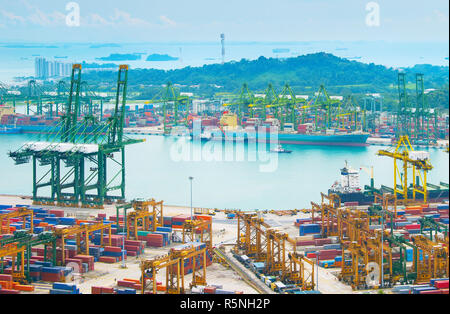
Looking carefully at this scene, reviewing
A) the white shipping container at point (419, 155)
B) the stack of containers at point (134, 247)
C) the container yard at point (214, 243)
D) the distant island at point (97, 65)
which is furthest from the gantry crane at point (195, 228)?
the distant island at point (97, 65)

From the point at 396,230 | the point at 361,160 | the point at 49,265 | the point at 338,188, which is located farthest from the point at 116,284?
the point at 361,160

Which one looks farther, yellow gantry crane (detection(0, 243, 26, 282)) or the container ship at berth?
the container ship at berth

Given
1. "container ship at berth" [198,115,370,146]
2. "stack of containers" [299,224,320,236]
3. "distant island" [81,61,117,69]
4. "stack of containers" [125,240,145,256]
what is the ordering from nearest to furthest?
1. "stack of containers" [125,240,145,256]
2. "stack of containers" [299,224,320,236]
3. "container ship at berth" [198,115,370,146]
4. "distant island" [81,61,117,69]

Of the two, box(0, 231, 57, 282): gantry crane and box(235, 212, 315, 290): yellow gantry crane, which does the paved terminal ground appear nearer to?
box(235, 212, 315, 290): yellow gantry crane

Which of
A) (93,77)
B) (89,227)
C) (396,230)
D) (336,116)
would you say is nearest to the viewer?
(89,227)

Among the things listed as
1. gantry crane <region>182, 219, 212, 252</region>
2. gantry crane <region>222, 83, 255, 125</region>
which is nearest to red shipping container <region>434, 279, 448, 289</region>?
gantry crane <region>182, 219, 212, 252</region>

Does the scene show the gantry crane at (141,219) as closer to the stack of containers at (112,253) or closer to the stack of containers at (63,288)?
the stack of containers at (112,253)

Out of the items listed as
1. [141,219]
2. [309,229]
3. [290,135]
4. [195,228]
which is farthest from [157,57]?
[195,228]
